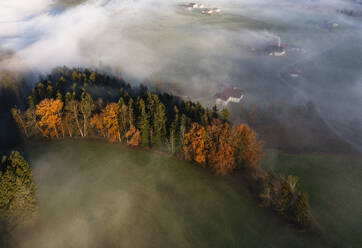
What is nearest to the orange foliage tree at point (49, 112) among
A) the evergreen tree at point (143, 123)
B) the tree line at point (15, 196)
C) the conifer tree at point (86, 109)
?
the conifer tree at point (86, 109)

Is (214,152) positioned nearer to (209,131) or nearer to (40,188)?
(209,131)

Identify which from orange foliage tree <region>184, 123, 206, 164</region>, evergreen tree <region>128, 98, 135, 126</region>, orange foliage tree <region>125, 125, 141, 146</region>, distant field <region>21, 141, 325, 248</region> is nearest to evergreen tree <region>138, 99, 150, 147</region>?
orange foliage tree <region>125, 125, 141, 146</region>

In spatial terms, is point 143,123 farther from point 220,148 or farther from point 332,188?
point 332,188

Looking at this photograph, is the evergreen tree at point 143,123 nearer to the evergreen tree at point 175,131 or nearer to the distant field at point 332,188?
the evergreen tree at point 175,131

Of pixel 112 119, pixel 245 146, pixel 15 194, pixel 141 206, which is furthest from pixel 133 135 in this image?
pixel 15 194

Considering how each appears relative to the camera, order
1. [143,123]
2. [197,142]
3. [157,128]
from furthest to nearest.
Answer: [143,123]
[157,128]
[197,142]

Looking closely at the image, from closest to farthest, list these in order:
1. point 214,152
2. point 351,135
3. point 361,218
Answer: point 361,218
point 214,152
point 351,135

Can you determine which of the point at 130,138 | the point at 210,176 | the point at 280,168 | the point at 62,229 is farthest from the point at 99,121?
the point at 280,168
